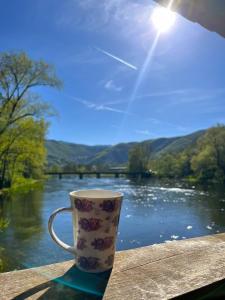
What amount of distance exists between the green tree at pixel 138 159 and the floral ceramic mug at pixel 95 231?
69.4m

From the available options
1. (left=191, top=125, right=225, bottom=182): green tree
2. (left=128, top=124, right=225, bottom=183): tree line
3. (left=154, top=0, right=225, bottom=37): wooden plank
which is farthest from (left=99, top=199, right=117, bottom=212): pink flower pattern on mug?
(left=191, top=125, right=225, bottom=182): green tree

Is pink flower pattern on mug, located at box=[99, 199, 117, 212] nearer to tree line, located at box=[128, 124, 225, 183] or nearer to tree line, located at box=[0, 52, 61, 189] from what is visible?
tree line, located at box=[0, 52, 61, 189]

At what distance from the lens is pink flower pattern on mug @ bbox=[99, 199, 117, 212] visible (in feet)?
3.60

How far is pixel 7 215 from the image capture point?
15820 mm

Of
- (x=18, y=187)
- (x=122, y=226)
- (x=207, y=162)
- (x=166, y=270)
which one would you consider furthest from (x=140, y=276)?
(x=207, y=162)

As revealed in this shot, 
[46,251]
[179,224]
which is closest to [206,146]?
[179,224]

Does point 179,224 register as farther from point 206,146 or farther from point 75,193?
point 206,146

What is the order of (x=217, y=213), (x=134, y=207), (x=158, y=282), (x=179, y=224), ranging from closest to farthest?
(x=158, y=282), (x=179, y=224), (x=217, y=213), (x=134, y=207)

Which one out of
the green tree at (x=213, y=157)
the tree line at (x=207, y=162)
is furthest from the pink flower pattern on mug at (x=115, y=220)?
the green tree at (x=213, y=157)

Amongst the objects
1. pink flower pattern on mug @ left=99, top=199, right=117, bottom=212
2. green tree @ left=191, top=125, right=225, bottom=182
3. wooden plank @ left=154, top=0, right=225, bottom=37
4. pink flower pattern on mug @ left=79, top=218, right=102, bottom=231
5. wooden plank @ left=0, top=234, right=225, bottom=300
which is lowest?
A: wooden plank @ left=0, top=234, right=225, bottom=300

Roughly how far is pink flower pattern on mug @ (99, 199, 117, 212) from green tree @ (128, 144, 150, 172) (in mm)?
69398

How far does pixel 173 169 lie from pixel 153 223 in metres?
45.9

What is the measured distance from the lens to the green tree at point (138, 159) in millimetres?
71750

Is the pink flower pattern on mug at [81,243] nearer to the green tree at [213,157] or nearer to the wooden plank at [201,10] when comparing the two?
the wooden plank at [201,10]
